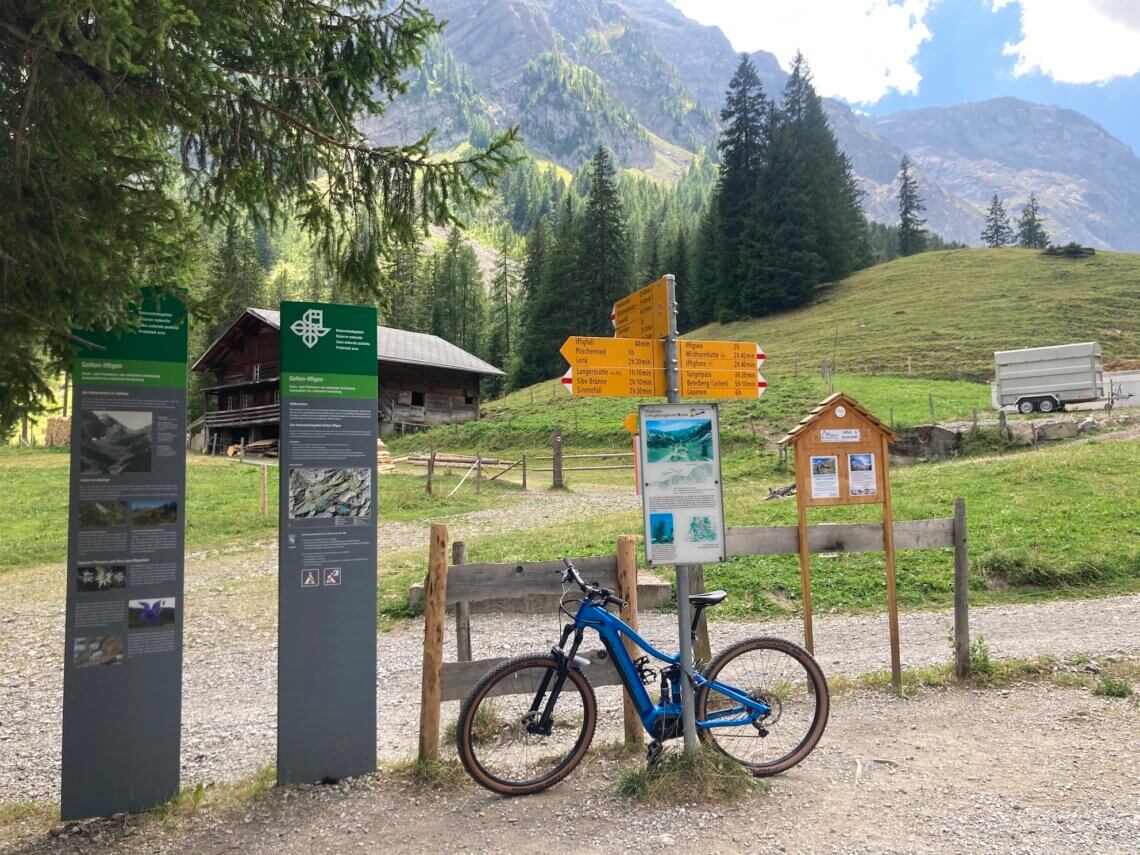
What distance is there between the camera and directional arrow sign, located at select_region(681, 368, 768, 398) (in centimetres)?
454

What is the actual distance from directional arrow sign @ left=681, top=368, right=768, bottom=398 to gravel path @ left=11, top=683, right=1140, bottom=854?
2451mm

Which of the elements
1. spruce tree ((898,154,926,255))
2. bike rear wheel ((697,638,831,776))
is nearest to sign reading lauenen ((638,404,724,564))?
bike rear wheel ((697,638,831,776))

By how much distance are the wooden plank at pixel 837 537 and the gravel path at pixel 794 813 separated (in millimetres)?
1583

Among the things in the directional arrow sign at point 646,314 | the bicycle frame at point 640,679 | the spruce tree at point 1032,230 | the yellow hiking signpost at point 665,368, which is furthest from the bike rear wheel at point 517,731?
the spruce tree at point 1032,230

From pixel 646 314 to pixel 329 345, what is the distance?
Answer: 6.91 ft

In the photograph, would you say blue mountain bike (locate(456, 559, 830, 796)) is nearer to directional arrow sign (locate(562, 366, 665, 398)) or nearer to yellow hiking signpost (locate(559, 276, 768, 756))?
yellow hiking signpost (locate(559, 276, 768, 756))

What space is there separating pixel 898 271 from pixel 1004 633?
60.9 m

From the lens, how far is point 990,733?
491 cm

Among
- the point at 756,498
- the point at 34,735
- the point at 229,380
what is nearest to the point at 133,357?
the point at 34,735

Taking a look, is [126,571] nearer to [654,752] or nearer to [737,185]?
[654,752]

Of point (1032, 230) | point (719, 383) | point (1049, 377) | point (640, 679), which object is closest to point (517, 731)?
point (640, 679)

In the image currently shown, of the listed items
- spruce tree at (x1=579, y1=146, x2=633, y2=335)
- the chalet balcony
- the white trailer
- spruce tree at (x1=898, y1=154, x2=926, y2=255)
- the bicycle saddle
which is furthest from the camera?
spruce tree at (x1=898, y1=154, x2=926, y2=255)

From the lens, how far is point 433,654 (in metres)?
4.43

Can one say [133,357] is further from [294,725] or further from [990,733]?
[990,733]
